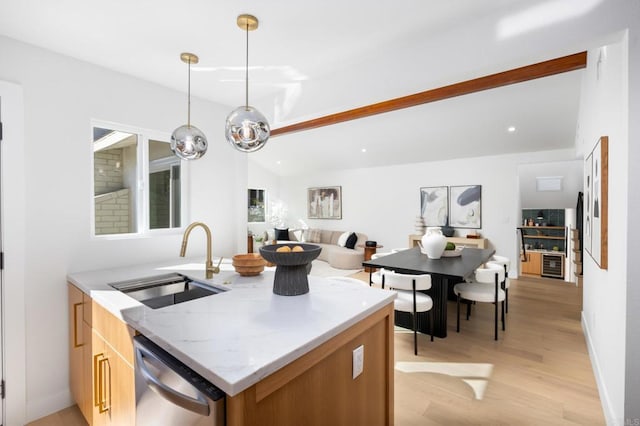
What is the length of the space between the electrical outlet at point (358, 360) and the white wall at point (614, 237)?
1.35 metres

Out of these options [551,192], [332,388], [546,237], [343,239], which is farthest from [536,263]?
[332,388]

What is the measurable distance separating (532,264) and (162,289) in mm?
7602

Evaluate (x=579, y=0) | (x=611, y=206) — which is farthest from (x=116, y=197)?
(x=611, y=206)

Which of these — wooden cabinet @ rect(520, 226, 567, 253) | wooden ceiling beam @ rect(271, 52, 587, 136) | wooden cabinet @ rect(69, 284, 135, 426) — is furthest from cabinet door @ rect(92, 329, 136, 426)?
wooden cabinet @ rect(520, 226, 567, 253)

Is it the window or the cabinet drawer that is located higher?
the window

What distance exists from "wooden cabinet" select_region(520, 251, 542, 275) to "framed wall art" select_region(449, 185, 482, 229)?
1.63 metres

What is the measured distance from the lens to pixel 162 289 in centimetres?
204

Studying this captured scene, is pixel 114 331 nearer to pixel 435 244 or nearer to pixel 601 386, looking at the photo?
pixel 601 386

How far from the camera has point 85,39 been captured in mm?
1958

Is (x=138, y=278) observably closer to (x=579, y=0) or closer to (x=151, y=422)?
(x=151, y=422)

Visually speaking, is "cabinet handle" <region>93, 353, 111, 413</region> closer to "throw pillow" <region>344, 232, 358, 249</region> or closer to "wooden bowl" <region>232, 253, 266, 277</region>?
"wooden bowl" <region>232, 253, 266, 277</region>

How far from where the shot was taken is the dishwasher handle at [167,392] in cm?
89

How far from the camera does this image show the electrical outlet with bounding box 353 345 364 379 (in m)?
1.30

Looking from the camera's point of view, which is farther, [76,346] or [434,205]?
[434,205]
